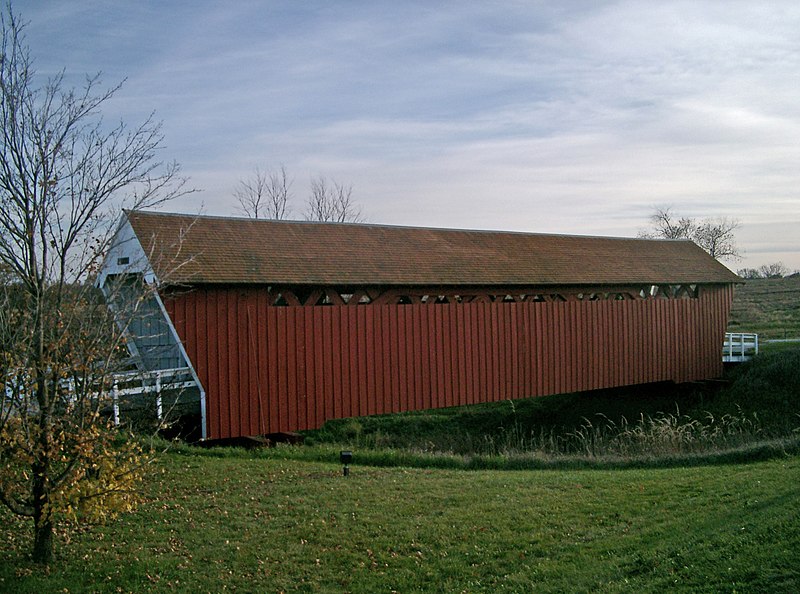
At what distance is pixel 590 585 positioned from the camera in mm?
5301

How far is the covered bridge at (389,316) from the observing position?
11516mm

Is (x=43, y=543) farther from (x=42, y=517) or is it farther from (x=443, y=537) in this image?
(x=443, y=537)

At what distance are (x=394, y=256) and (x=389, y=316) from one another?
125cm

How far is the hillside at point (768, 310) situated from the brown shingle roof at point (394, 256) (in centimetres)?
923

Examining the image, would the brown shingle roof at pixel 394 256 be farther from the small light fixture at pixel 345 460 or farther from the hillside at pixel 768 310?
the hillside at pixel 768 310

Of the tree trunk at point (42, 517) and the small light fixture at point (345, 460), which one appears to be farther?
the small light fixture at point (345, 460)

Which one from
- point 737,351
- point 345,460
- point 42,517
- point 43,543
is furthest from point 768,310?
point 42,517

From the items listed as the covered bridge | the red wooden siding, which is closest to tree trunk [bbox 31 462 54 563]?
the covered bridge

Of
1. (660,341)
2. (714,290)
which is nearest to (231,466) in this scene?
(660,341)

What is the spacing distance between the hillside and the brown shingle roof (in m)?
9.23

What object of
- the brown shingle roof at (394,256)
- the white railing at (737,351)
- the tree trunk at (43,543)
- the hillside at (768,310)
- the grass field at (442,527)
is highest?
the brown shingle roof at (394,256)

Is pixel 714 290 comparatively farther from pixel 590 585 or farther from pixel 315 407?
pixel 590 585

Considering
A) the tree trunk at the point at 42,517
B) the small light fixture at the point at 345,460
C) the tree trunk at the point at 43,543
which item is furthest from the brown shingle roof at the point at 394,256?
the tree trunk at the point at 43,543

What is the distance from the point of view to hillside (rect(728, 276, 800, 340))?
89.4 ft
